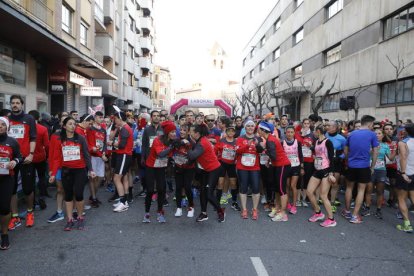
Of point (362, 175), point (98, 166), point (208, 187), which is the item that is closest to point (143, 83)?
point (98, 166)

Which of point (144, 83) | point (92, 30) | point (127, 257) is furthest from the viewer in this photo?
point (144, 83)

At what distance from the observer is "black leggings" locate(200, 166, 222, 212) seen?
19.7ft

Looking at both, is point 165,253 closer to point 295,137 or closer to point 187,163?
point 187,163

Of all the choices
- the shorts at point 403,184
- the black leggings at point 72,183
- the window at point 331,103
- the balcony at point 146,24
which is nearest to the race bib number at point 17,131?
the black leggings at point 72,183

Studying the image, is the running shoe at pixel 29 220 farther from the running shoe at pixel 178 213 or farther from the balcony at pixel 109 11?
the balcony at pixel 109 11

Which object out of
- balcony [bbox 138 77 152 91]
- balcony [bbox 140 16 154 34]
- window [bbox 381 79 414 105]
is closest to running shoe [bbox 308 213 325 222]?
window [bbox 381 79 414 105]

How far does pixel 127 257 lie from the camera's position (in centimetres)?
426

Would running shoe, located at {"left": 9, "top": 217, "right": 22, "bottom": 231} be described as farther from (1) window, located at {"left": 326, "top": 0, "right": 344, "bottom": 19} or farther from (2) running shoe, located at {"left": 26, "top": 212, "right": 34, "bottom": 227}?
(1) window, located at {"left": 326, "top": 0, "right": 344, "bottom": 19}

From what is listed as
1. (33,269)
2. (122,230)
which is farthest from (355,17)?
(33,269)

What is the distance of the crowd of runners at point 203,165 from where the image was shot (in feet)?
17.6

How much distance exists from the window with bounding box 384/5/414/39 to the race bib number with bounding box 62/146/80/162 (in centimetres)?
1591

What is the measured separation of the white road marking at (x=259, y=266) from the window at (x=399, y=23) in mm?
15294

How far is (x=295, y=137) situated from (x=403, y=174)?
2063 mm

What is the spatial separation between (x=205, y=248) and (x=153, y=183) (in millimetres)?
1747
